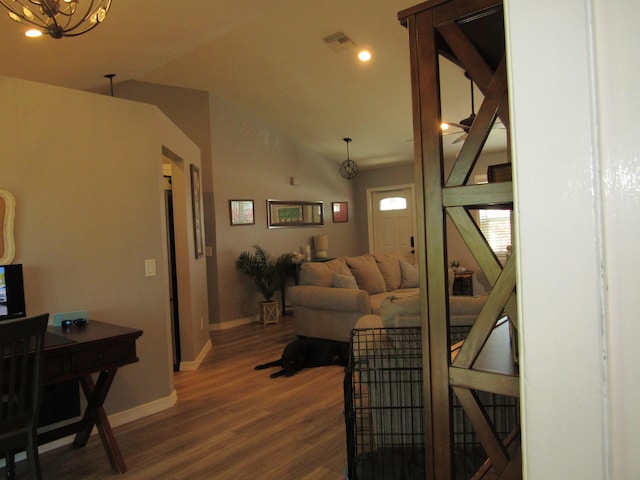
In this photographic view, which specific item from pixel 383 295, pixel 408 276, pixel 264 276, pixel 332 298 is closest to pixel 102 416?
pixel 332 298

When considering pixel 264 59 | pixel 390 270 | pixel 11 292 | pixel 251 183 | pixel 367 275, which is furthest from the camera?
pixel 251 183

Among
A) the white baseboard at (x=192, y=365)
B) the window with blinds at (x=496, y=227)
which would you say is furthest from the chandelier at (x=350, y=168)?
the white baseboard at (x=192, y=365)

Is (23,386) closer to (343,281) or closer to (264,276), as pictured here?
(343,281)

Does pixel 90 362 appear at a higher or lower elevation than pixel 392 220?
lower

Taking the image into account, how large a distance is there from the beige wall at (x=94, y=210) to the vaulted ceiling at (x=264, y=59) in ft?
2.37

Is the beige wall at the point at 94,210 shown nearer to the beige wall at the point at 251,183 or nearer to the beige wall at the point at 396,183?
the beige wall at the point at 251,183

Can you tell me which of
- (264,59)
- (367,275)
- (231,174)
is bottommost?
(367,275)

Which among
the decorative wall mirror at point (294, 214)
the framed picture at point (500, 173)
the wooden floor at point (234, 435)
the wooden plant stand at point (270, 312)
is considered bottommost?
the wooden floor at point (234, 435)

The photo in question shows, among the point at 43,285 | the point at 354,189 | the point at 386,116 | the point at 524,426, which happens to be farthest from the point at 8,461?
the point at 354,189

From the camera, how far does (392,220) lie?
8773 mm

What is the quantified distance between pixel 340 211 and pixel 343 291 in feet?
13.9

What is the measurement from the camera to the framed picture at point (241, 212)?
6.28 meters

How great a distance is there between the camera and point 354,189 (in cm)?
917

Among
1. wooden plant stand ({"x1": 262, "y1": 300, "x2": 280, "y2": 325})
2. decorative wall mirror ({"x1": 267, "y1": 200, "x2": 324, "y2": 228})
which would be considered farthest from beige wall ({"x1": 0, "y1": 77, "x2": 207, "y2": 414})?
decorative wall mirror ({"x1": 267, "y1": 200, "x2": 324, "y2": 228})
